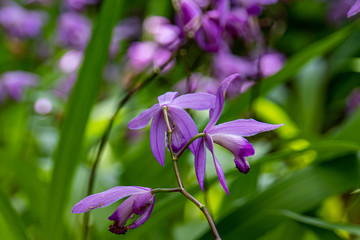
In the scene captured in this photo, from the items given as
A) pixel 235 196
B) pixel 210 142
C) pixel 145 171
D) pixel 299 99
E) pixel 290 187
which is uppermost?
pixel 210 142

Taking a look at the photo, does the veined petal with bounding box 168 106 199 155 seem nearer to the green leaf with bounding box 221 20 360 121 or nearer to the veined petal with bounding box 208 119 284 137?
the veined petal with bounding box 208 119 284 137

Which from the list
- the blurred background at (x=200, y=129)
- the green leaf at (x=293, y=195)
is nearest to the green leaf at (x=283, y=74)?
the blurred background at (x=200, y=129)

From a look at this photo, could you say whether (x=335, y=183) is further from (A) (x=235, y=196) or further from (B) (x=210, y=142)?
(B) (x=210, y=142)

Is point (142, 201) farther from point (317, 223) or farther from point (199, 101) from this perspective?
point (317, 223)

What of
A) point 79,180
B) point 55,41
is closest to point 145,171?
point 79,180

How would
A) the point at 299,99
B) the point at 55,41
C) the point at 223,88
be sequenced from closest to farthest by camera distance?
the point at 223,88, the point at 299,99, the point at 55,41

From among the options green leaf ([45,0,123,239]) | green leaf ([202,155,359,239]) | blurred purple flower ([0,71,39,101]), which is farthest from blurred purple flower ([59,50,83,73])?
green leaf ([202,155,359,239])

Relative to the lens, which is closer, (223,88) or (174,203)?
(223,88)

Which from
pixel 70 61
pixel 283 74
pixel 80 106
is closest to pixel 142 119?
pixel 80 106
